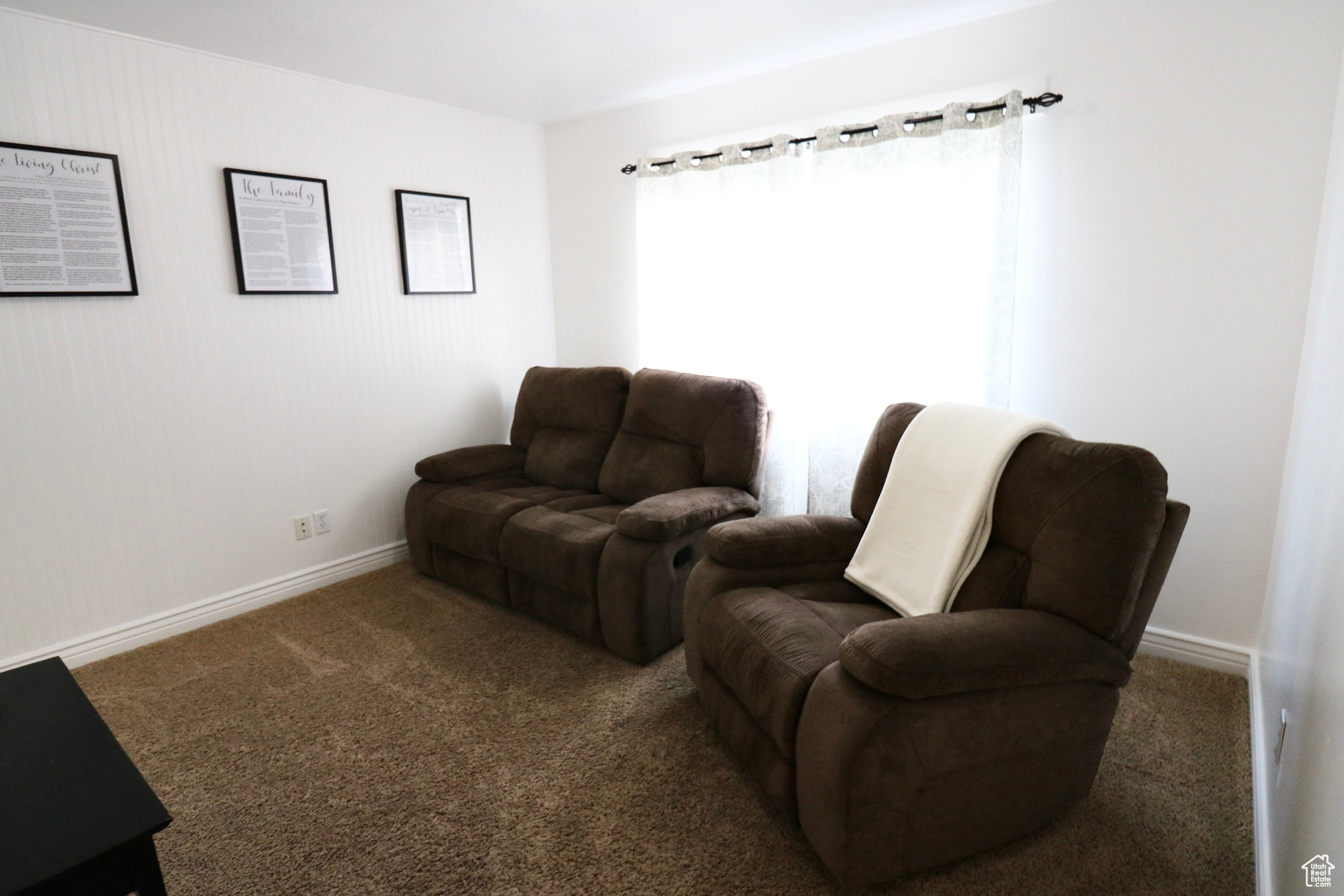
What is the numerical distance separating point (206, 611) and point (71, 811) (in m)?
2.04

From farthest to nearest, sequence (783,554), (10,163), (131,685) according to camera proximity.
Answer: (131,685), (10,163), (783,554)

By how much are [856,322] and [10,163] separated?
3098 millimetres

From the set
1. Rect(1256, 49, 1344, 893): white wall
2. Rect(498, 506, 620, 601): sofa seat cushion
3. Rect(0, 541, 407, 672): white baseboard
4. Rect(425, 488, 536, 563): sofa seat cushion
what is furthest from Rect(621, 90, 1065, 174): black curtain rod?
Rect(0, 541, 407, 672): white baseboard

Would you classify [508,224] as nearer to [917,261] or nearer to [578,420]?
[578,420]

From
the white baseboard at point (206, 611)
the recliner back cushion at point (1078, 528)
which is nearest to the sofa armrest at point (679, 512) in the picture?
the recliner back cushion at point (1078, 528)

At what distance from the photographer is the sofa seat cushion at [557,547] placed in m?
2.68

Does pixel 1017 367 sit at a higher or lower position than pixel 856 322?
lower

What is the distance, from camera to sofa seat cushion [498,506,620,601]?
268 cm

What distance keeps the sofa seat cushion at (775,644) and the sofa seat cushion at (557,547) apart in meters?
0.71

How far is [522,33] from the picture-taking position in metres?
2.66

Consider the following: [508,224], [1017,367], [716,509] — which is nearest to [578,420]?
[716,509]

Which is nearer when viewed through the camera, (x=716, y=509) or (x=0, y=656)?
(x=0, y=656)

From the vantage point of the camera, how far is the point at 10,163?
2.36 m

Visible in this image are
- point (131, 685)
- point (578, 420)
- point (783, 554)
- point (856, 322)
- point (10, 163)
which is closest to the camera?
point (783, 554)
